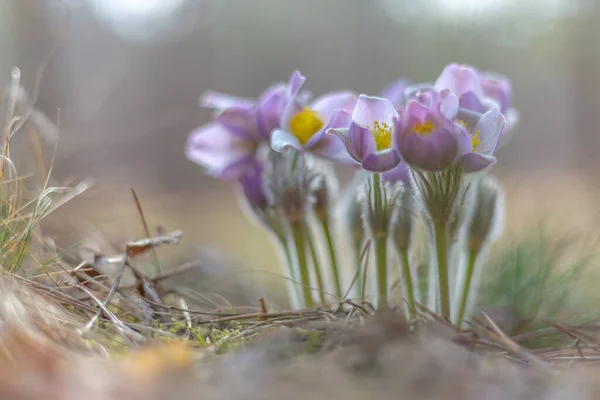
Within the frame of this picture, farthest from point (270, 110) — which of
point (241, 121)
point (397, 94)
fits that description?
point (397, 94)

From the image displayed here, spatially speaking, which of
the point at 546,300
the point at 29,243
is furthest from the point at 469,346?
the point at 29,243

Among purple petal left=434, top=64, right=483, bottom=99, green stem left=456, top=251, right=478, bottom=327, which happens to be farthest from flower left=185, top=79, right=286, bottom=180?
green stem left=456, top=251, right=478, bottom=327

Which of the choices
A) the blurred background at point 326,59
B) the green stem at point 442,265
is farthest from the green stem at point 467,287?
the blurred background at point 326,59

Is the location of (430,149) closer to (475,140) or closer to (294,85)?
(475,140)

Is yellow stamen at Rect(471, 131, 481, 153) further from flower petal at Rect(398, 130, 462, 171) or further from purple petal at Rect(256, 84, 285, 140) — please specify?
purple petal at Rect(256, 84, 285, 140)

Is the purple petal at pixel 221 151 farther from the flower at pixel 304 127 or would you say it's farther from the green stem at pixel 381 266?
the green stem at pixel 381 266

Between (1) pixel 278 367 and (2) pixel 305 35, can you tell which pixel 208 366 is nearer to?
(1) pixel 278 367
